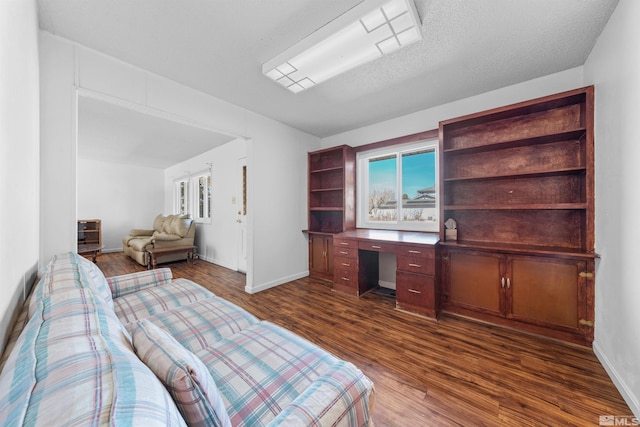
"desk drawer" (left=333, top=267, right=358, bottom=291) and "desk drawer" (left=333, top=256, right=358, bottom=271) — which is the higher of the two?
"desk drawer" (left=333, top=256, right=358, bottom=271)

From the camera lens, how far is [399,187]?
3402 millimetres

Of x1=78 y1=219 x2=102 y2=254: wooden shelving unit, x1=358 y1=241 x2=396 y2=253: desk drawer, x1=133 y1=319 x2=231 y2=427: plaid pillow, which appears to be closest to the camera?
x1=133 y1=319 x2=231 y2=427: plaid pillow

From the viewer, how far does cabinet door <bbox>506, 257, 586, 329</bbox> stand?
196 cm

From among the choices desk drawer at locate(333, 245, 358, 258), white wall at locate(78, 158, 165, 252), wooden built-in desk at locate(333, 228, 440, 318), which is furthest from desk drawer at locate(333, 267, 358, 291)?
white wall at locate(78, 158, 165, 252)

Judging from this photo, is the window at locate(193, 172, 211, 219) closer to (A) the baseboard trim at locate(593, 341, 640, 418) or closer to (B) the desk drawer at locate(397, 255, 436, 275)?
(B) the desk drawer at locate(397, 255, 436, 275)

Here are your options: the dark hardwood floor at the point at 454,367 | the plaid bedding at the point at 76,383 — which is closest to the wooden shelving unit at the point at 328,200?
the dark hardwood floor at the point at 454,367

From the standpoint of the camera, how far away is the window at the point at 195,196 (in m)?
5.48

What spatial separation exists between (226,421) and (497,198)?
3.03 m

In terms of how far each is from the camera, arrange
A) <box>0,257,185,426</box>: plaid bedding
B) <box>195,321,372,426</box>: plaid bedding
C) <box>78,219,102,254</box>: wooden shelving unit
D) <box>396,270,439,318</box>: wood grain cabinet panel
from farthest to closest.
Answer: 1. <box>78,219,102,254</box>: wooden shelving unit
2. <box>396,270,439,318</box>: wood grain cabinet panel
3. <box>195,321,372,426</box>: plaid bedding
4. <box>0,257,185,426</box>: plaid bedding

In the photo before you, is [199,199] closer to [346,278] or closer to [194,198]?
[194,198]

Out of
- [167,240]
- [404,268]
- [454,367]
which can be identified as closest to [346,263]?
[404,268]

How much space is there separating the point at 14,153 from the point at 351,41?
1.97 metres

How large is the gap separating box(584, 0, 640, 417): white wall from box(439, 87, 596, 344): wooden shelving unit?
135 millimetres

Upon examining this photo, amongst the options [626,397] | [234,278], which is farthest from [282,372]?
[234,278]
